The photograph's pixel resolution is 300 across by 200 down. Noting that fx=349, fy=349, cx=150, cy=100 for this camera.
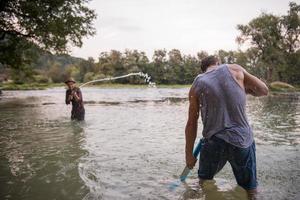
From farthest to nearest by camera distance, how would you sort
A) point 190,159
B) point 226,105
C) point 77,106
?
point 77,106 → point 190,159 → point 226,105

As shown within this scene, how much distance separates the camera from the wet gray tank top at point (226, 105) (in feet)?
14.9

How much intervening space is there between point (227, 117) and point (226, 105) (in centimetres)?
16

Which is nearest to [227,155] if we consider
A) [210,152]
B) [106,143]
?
[210,152]

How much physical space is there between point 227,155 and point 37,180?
13.1ft

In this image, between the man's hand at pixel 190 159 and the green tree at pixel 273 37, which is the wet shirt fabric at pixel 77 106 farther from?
the green tree at pixel 273 37

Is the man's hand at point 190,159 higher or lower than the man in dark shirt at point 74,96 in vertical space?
lower

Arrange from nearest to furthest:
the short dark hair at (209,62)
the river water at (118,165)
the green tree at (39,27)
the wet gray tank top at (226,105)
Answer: the wet gray tank top at (226,105), the short dark hair at (209,62), the river water at (118,165), the green tree at (39,27)

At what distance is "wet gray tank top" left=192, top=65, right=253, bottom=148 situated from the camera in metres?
4.55

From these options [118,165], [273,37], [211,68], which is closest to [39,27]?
[118,165]

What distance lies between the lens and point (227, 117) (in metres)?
4.59

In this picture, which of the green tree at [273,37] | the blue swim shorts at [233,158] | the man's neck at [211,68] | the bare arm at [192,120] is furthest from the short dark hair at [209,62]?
the green tree at [273,37]

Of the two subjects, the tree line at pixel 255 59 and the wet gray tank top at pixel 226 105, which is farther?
the tree line at pixel 255 59

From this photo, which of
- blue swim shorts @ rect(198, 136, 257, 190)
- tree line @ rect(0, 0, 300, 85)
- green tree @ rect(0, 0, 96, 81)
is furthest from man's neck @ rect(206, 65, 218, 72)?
tree line @ rect(0, 0, 300, 85)

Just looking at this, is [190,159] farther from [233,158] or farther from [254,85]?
[254,85]
